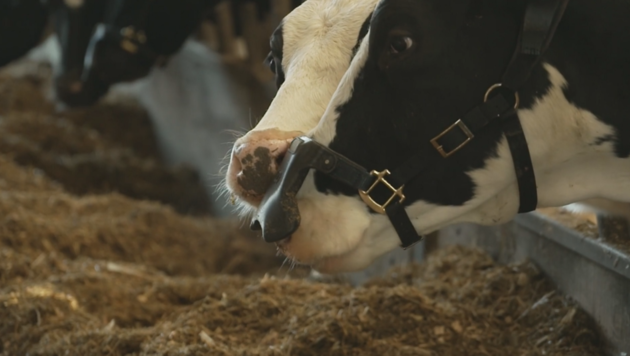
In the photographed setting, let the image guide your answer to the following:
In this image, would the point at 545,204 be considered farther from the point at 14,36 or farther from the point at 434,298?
the point at 14,36

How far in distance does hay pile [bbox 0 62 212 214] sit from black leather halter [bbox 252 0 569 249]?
435 cm

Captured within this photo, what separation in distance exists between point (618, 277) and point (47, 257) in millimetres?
2395

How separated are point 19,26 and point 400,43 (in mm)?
5697

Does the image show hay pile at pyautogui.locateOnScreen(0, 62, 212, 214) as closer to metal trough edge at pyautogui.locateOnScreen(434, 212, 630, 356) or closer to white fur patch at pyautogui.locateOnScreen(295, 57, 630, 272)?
metal trough edge at pyautogui.locateOnScreen(434, 212, 630, 356)

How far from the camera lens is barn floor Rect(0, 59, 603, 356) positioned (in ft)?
7.12

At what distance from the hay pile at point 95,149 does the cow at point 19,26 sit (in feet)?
1.96

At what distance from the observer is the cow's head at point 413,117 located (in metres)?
1.61

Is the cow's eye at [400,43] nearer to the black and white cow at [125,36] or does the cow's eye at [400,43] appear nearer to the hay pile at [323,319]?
the hay pile at [323,319]

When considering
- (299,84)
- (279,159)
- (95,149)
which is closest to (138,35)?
(95,149)

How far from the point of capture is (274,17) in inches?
194

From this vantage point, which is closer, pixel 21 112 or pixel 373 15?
pixel 373 15

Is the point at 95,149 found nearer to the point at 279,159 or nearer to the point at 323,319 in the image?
the point at 323,319

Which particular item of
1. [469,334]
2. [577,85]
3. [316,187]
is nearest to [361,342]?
[469,334]

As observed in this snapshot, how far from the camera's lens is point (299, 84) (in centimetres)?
178
